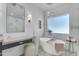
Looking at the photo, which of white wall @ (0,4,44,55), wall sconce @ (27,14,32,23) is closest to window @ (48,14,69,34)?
white wall @ (0,4,44,55)

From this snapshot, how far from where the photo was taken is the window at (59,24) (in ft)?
5.10

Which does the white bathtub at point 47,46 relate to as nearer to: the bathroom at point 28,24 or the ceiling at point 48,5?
the bathroom at point 28,24

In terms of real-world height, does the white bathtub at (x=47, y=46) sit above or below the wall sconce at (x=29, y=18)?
below

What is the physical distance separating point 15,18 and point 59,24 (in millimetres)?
706

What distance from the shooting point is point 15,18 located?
152 centimetres

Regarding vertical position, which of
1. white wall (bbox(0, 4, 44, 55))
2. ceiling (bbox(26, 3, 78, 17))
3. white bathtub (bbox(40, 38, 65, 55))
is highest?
ceiling (bbox(26, 3, 78, 17))

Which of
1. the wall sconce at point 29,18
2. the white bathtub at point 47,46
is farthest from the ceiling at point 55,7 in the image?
the white bathtub at point 47,46

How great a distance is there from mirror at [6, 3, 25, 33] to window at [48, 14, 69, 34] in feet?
1.49

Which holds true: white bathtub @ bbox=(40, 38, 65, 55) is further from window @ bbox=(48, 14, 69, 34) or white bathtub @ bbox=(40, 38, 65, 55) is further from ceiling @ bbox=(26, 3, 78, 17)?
ceiling @ bbox=(26, 3, 78, 17)

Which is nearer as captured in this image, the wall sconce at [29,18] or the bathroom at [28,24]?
the bathroom at [28,24]

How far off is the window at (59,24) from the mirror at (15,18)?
0.45 meters

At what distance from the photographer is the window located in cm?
156

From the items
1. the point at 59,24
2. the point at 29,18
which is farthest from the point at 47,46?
the point at 29,18

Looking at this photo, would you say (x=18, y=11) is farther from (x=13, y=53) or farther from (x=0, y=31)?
(x=13, y=53)
